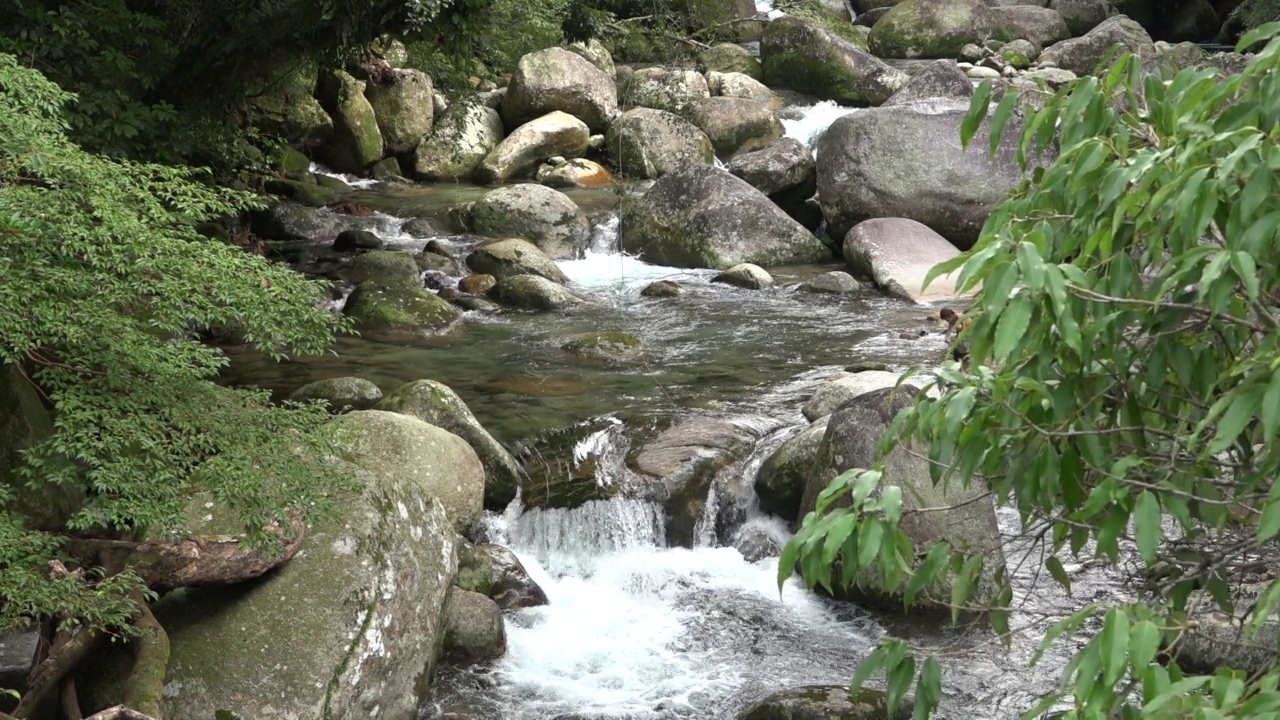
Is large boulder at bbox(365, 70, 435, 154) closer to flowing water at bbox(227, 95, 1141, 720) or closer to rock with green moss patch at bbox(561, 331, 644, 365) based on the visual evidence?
flowing water at bbox(227, 95, 1141, 720)

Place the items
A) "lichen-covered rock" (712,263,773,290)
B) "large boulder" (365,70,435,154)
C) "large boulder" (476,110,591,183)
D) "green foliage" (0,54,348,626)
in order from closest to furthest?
"green foliage" (0,54,348,626) < "lichen-covered rock" (712,263,773,290) < "large boulder" (476,110,591,183) < "large boulder" (365,70,435,154)

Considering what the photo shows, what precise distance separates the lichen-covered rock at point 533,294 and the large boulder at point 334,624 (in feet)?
22.2

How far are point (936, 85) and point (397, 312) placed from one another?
9248 millimetres

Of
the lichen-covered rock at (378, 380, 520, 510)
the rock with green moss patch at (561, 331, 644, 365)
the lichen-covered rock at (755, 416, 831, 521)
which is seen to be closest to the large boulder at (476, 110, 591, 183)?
the rock with green moss patch at (561, 331, 644, 365)

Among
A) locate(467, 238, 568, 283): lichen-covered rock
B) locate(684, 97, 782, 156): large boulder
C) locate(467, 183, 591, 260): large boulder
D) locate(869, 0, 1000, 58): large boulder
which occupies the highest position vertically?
locate(869, 0, 1000, 58): large boulder

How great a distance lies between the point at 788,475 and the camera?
26.2ft

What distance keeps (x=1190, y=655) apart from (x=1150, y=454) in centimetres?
391

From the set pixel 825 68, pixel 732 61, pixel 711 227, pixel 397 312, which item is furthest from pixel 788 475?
pixel 732 61

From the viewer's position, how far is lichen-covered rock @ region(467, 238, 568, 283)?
44.6ft

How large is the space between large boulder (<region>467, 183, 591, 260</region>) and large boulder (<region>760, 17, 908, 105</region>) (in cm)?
671

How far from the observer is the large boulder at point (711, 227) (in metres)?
14.8

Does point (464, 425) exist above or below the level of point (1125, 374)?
below

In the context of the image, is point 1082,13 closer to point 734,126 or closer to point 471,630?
point 734,126

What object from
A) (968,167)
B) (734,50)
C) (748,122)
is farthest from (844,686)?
(734,50)
